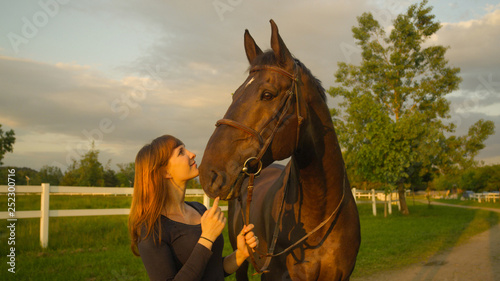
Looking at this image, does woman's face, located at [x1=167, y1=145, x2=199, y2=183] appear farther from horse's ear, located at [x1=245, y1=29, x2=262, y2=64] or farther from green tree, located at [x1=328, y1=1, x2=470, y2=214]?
green tree, located at [x1=328, y1=1, x2=470, y2=214]

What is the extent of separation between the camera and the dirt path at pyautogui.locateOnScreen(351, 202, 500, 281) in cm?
612

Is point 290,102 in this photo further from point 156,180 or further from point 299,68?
point 156,180

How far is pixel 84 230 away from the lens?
8367mm

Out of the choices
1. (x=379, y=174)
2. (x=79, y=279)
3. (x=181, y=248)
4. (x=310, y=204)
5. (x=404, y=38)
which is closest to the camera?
(x=181, y=248)

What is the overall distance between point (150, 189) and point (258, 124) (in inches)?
28.5

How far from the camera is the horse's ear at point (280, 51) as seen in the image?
2.24m

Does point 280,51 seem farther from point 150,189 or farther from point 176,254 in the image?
point 176,254

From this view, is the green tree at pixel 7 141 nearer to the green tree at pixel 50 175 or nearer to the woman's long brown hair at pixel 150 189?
the green tree at pixel 50 175

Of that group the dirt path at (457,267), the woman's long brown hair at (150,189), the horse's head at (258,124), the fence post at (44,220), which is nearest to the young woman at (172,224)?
the woman's long brown hair at (150,189)

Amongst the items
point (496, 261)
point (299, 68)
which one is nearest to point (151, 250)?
point (299, 68)

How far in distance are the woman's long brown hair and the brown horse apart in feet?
1.12

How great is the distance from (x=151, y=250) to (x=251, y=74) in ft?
3.91

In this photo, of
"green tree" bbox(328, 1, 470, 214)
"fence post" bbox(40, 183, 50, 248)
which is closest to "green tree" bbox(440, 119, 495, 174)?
"green tree" bbox(328, 1, 470, 214)

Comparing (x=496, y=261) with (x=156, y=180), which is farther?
(x=496, y=261)
